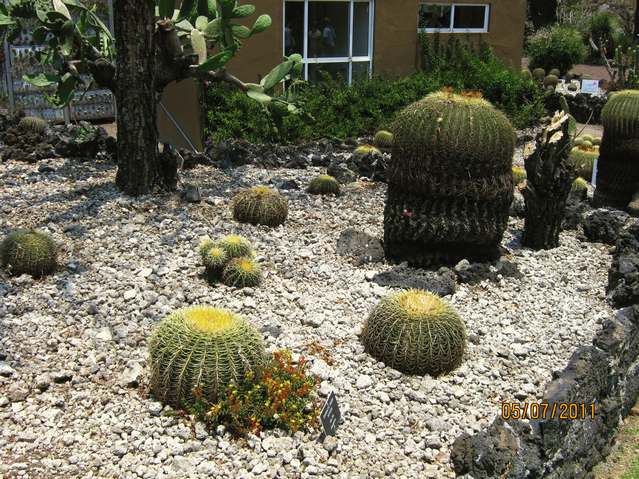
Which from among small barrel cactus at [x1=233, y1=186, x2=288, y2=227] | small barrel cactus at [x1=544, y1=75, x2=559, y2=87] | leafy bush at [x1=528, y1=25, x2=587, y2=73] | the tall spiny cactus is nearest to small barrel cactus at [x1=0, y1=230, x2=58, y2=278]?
→ small barrel cactus at [x1=233, y1=186, x2=288, y2=227]

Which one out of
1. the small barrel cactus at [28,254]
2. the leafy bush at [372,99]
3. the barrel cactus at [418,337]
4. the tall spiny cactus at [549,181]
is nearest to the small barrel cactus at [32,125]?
the leafy bush at [372,99]

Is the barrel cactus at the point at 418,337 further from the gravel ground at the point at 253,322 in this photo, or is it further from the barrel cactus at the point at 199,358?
the barrel cactus at the point at 199,358

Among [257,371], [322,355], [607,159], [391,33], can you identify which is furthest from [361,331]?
[391,33]

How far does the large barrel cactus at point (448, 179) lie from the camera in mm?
6316

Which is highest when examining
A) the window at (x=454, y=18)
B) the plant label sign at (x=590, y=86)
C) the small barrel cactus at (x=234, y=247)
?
the window at (x=454, y=18)

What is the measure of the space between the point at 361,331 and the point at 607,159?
6230mm

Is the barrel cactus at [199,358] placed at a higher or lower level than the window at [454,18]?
lower

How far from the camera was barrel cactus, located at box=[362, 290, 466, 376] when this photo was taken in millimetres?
4977

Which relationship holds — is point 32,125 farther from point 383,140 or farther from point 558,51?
point 558,51

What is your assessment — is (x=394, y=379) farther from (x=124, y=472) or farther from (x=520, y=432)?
(x=124, y=472)

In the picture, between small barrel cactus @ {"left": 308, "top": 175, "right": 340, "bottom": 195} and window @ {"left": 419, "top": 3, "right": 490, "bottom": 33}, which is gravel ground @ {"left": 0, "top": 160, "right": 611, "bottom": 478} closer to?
small barrel cactus @ {"left": 308, "top": 175, "right": 340, "bottom": 195}

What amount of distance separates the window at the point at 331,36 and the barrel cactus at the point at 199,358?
973 centimetres
